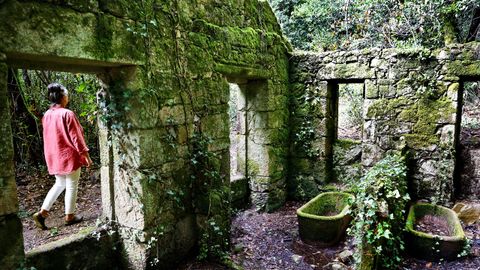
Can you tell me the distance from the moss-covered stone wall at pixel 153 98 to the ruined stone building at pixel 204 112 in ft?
0.03

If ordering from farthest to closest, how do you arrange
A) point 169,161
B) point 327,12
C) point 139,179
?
point 327,12 < point 169,161 < point 139,179

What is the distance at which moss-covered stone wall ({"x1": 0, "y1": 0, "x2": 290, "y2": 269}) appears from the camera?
1914mm

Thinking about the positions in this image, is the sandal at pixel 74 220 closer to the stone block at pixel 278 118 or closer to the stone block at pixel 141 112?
the stone block at pixel 141 112

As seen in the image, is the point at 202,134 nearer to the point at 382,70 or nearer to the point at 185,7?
the point at 185,7

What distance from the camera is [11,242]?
1797mm

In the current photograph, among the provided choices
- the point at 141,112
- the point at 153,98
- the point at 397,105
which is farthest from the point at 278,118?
the point at 141,112

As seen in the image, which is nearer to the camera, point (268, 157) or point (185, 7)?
point (185, 7)

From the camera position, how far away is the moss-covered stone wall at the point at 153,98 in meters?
1.91

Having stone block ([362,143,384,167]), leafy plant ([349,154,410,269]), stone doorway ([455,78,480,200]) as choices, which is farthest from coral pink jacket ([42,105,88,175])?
stone doorway ([455,78,480,200])

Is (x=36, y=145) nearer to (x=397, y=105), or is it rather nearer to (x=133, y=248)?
(x=133, y=248)

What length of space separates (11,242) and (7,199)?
0.26 meters

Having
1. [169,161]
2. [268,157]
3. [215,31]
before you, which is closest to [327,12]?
[268,157]

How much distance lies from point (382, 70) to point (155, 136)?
3.56 m

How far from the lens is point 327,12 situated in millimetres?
7156
